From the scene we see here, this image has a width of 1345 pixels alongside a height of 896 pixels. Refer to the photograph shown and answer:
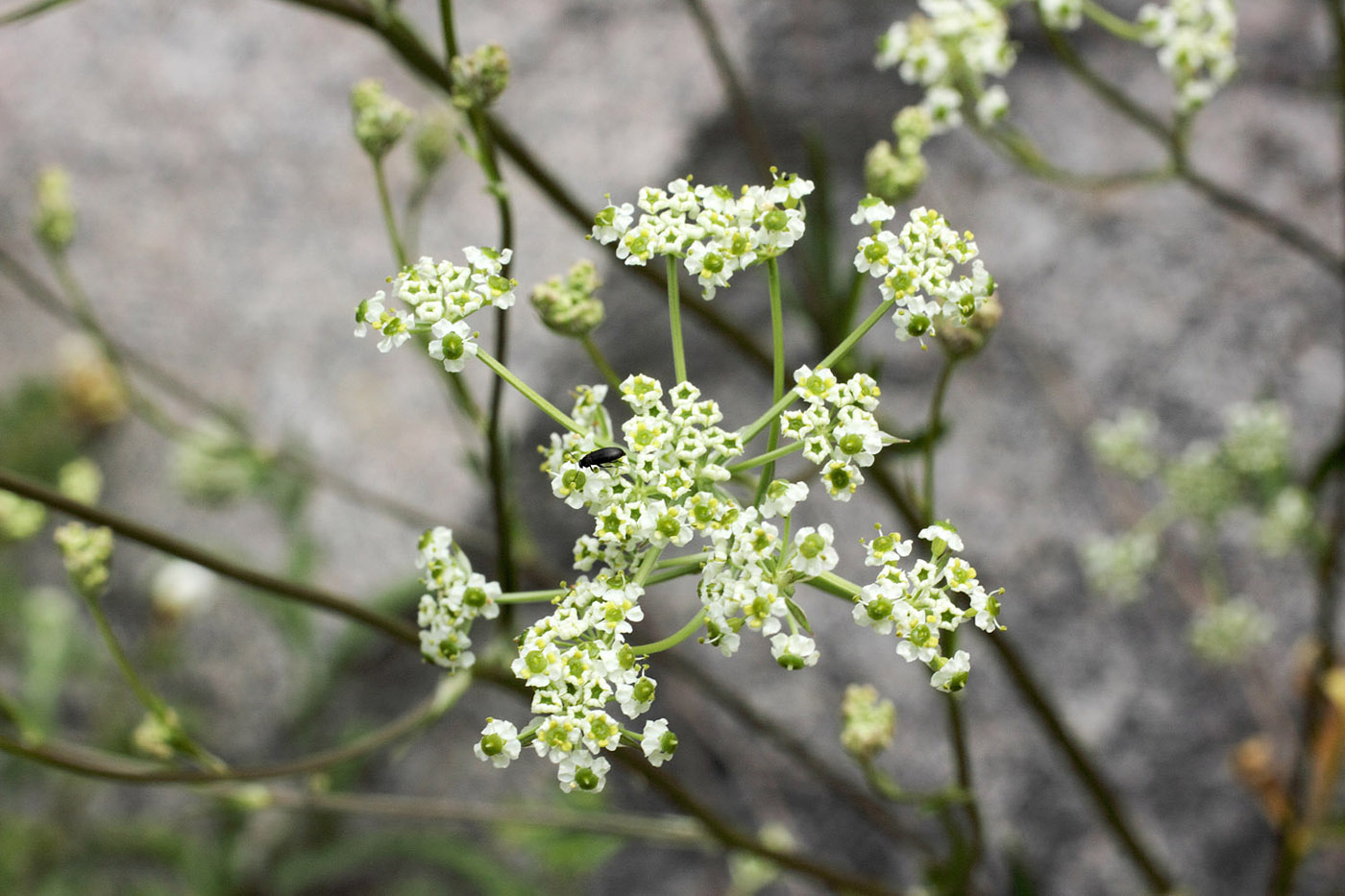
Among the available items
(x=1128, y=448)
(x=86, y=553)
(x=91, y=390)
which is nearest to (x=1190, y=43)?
(x=1128, y=448)

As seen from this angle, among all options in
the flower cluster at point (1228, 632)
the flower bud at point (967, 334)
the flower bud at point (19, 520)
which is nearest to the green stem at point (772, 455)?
the flower bud at point (967, 334)

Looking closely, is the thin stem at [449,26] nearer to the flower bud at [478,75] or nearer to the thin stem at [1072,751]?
the flower bud at [478,75]

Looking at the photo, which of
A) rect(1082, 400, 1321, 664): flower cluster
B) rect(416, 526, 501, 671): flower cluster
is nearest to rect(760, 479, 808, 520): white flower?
rect(416, 526, 501, 671): flower cluster

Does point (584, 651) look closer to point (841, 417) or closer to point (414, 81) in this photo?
point (841, 417)

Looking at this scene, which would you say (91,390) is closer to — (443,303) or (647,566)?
(443,303)

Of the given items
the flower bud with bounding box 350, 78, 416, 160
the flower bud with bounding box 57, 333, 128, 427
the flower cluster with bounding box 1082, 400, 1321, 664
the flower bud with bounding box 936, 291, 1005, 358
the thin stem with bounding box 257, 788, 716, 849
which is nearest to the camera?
the flower bud with bounding box 936, 291, 1005, 358

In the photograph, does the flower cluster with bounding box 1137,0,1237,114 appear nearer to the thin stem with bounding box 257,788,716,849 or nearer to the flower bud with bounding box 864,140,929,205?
the flower bud with bounding box 864,140,929,205
